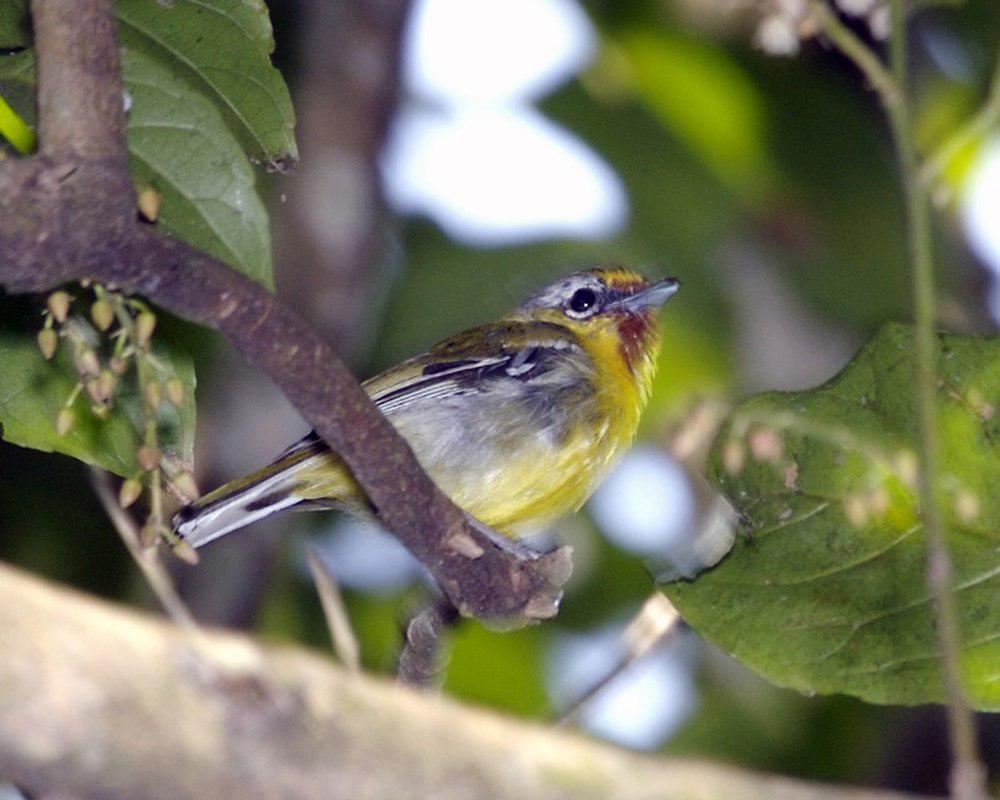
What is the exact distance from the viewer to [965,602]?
3146mm

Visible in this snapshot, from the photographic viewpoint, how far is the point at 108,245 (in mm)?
2291

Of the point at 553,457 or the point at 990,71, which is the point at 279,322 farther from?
the point at 990,71

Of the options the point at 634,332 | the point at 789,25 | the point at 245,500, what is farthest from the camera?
the point at 634,332

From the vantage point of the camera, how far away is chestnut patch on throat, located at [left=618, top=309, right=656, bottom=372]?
5.58 m

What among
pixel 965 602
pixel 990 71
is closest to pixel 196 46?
pixel 965 602

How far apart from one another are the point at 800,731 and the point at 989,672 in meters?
3.75

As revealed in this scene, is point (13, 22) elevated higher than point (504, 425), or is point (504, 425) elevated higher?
point (13, 22)

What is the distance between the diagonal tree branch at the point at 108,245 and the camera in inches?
88.5

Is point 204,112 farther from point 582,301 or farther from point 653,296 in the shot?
point 582,301

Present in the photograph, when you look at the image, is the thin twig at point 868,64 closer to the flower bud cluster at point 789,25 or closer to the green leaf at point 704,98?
the flower bud cluster at point 789,25

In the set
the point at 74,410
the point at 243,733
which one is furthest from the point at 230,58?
the point at 243,733

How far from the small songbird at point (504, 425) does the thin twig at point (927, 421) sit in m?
2.41

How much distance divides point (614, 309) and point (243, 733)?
4456 millimetres

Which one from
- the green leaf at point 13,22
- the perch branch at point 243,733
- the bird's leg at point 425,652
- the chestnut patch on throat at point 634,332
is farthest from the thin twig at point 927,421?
the chestnut patch on throat at point 634,332
